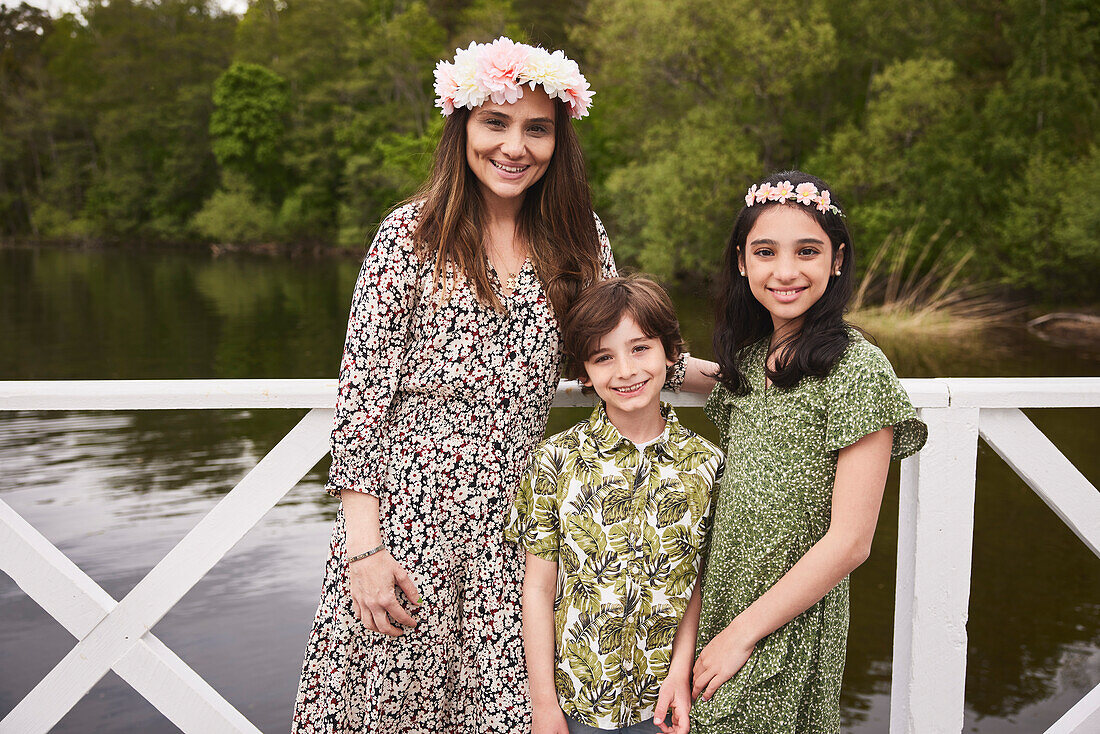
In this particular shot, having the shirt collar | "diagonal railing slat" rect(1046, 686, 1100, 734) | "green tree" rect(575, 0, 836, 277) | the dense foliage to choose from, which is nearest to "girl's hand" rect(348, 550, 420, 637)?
the shirt collar

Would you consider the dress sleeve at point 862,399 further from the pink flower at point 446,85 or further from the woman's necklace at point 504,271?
the pink flower at point 446,85

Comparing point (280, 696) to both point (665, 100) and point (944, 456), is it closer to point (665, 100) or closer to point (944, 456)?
point (944, 456)

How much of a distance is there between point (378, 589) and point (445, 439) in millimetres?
278

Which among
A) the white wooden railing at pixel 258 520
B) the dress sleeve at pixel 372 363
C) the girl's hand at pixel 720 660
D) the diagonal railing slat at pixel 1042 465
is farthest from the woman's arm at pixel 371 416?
the diagonal railing slat at pixel 1042 465

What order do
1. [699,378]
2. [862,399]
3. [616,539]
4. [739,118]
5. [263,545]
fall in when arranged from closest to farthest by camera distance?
[862,399] < [616,539] < [699,378] < [263,545] < [739,118]

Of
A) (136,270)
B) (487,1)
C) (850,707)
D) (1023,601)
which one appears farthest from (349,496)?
(487,1)


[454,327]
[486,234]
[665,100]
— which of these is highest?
[665,100]

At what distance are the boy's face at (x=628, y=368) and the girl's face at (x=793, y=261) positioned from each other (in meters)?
0.21

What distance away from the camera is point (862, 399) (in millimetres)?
1396

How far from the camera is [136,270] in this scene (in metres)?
28.2

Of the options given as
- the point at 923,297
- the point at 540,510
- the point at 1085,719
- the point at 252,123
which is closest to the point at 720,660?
the point at 540,510

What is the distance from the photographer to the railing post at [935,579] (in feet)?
5.58

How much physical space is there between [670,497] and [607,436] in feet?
0.48

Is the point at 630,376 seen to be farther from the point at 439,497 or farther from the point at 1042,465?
the point at 1042,465
